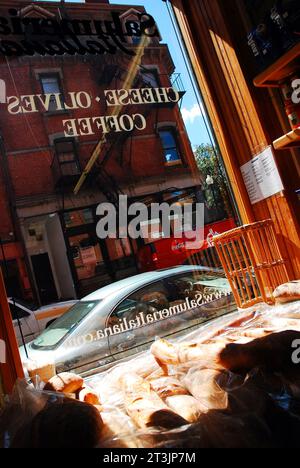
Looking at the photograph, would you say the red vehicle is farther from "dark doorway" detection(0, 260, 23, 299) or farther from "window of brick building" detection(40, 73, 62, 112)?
"window of brick building" detection(40, 73, 62, 112)

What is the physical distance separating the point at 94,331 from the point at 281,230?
144cm

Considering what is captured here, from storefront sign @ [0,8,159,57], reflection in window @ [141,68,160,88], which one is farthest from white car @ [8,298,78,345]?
reflection in window @ [141,68,160,88]

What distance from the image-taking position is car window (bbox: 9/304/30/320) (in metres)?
1.99

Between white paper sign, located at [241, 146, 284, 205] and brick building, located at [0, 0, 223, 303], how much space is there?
0.61 metres

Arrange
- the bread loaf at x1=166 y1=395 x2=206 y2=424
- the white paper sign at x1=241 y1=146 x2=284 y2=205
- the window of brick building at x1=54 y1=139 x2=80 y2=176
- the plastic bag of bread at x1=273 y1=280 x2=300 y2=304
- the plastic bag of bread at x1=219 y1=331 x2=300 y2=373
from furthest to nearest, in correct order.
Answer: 1. the window of brick building at x1=54 y1=139 x2=80 y2=176
2. the white paper sign at x1=241 y1=146 x2=284 y2=205
3. the plastic bag of bread at x1=273 y1=280 x2=300 y2=304
4. the plastic bag of bread at x1=219 y1=331 x2=300 y2=373
5. the bread loaf at x1=166 y1=395 x2=206 y2=424

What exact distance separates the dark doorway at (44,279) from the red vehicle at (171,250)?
0.69m

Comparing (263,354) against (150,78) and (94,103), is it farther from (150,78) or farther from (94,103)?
(150,78)

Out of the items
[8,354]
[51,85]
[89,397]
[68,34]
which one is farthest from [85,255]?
[68,34]

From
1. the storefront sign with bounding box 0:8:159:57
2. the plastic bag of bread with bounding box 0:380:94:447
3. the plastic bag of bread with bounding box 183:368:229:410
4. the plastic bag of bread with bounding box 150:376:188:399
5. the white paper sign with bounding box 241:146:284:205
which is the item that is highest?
the storefront sign with bounding box 0:8:159:57

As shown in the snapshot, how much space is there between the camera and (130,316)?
2453 mm

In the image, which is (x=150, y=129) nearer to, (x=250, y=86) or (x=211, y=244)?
(x=250, y=86)

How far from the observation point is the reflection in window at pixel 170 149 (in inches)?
112

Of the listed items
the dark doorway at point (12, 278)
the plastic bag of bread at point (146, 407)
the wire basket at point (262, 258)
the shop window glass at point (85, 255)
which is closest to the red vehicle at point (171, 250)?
the shop window glass at point (85, 255)

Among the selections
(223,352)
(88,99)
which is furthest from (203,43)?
(223,352)
